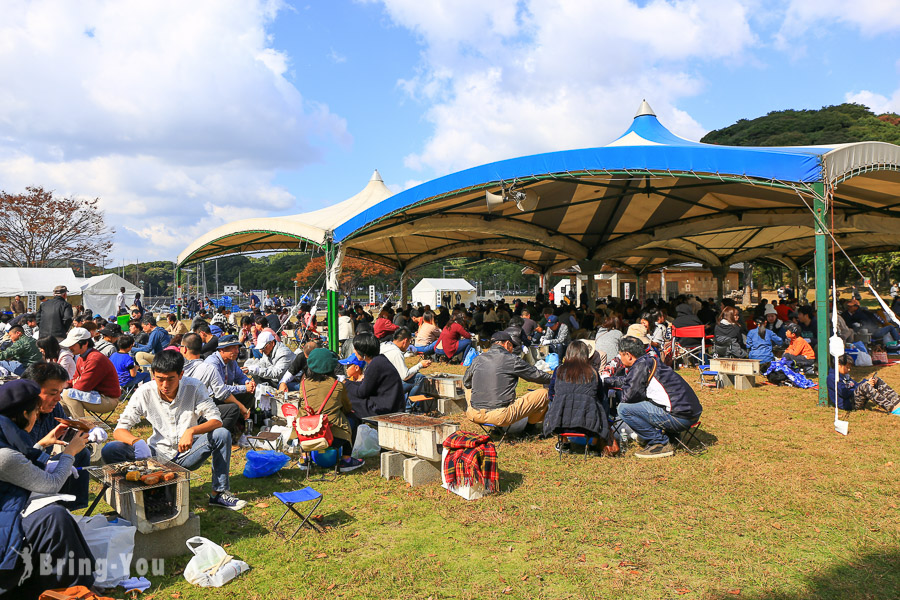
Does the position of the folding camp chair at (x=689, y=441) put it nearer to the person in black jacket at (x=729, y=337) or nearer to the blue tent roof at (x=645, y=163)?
the blue tent roof at (x=645, y=163)

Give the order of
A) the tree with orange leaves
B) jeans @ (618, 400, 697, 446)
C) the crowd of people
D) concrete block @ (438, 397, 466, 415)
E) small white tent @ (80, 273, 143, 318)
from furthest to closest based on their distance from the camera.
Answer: the tree with orange leaves
small white tent @ (80, 273, 143, 318)
concrete block @ (438, 397, 466, 415)
jeans @ (618, 400, 697, 446)
the crowd of people

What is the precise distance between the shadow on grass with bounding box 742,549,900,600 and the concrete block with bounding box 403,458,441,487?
2.59 metres

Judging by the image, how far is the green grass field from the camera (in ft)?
10.1

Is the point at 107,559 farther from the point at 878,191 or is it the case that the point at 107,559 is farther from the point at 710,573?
the point at 878,191

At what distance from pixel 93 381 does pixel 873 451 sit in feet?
25.9

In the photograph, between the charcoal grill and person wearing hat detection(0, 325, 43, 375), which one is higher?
person wearing hat detection(0, 325, 43, 375)

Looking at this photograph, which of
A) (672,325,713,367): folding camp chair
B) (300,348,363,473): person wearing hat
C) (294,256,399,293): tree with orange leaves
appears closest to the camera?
(300,348,363,473): person wearing hat

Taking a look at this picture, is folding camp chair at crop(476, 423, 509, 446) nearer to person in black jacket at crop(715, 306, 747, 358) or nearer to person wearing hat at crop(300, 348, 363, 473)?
person wearing hat at crop(300, 348, 363, 473)

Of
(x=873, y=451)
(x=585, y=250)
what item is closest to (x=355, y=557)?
(x=873, y=451)

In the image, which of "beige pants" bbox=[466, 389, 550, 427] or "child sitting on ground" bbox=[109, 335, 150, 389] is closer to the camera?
"beige pants" bbox=[466, 389, 550, 427]

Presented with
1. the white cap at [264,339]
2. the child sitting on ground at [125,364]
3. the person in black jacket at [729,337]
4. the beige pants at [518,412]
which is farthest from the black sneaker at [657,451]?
the child sitting on ground at [125,364]

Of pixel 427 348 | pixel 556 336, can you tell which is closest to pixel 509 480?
pixel 556 336

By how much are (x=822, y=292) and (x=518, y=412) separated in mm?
4630

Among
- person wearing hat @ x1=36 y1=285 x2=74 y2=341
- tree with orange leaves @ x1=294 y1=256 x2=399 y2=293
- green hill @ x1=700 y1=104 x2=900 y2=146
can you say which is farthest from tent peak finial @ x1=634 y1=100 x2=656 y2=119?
green hill @ x1=700 y1=104 x2=900 y2=146
